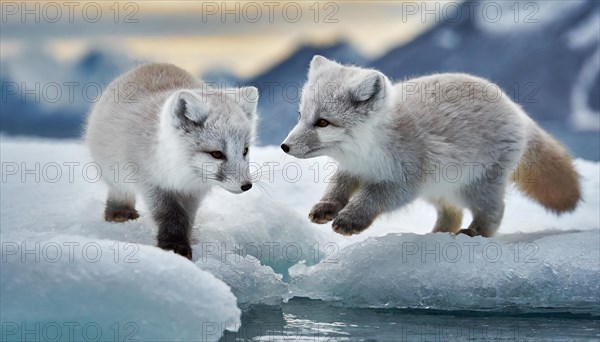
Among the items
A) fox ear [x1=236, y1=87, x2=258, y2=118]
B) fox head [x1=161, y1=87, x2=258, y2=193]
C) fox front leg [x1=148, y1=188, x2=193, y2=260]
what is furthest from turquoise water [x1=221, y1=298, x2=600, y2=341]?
fox ear [x1=236, y1=87, x2=258, y2=118]

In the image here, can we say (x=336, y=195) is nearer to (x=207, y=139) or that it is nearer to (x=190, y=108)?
(x=207, y=139)

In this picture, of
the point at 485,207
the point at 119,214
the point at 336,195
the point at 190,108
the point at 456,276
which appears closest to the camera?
the point at 190,108

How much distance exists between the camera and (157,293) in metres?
4.56

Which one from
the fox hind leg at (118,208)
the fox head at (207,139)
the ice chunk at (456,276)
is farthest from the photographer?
the fox hind leg at (118,208)

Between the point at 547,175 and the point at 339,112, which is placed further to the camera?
the point at 547,175

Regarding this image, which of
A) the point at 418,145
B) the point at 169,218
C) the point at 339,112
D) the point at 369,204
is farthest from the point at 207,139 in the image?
the point at 418,145

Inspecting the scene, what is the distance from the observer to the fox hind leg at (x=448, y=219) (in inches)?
249

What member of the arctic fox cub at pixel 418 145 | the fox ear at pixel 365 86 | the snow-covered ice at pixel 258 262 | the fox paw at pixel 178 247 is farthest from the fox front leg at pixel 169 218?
the fox ear at pixel 365 86

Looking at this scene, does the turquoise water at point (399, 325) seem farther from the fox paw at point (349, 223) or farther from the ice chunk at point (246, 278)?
the fox paw at point (349, 223)

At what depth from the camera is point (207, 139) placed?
4.97 m

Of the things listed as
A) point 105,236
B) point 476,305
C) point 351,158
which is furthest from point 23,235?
point 476,305

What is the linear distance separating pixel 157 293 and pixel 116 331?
0.24 m

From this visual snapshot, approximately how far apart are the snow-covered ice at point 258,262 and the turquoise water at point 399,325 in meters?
0.15

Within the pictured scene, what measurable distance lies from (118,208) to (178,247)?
0.95 meters
